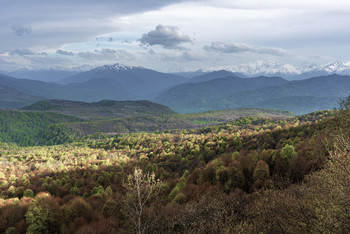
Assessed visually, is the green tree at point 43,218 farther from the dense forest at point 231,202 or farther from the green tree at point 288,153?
the green tree at point 288,153

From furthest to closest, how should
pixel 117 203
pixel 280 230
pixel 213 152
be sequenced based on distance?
pixel 213 152, pixel 117 203, pixel 280 230

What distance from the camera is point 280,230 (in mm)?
17453

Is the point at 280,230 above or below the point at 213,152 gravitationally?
above

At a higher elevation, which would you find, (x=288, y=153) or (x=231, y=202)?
(x=288, y=153)

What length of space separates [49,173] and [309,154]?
97.9 m

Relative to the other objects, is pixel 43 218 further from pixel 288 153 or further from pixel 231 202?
pixel 288 153

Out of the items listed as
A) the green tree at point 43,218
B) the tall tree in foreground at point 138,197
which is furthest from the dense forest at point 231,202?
the green tree at point 43,218

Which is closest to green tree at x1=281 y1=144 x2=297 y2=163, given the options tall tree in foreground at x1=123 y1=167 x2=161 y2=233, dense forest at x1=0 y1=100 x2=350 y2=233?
dense forest at x1=0 y1=100 x2=350 y2=233

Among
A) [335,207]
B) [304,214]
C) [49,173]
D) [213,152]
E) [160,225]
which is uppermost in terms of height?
[335,207]

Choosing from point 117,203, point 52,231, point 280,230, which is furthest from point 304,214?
point 52,231

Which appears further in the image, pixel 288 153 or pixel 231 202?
pixel 288 153

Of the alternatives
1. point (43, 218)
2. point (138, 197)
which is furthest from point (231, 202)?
point (43, 218)

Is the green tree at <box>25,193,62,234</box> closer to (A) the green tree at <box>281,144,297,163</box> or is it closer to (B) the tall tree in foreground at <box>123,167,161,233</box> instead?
(B) the tall tree in foreground at <box>123,167,161,233</box>

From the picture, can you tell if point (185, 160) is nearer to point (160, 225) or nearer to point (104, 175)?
point (104, 175)
